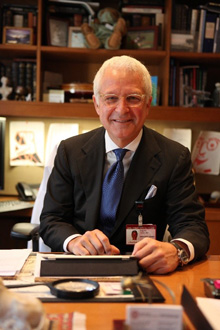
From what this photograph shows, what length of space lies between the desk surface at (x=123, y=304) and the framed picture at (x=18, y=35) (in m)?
2.13

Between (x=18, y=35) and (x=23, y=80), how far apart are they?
0.30m

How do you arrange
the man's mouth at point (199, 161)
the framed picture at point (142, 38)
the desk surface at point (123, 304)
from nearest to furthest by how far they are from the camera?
the desk surface at point (123, 304) → the framed picture at point (142, 38) → the man's mouth at point (199, 161)

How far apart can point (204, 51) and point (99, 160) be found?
1.61 m

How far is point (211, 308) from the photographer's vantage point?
1.09 meters

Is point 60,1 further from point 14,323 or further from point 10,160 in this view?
point 14,323

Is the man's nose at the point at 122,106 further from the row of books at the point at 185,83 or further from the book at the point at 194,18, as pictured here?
the book at the point at 194,18

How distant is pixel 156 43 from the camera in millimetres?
3098

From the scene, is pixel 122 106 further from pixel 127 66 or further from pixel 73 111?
pixel 73 111

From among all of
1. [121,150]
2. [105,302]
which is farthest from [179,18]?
[105,302]

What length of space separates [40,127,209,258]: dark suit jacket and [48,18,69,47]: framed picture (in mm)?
1371

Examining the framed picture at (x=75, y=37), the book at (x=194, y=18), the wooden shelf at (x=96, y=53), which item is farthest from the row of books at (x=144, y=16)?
the framed picture at (x=75, y=37)

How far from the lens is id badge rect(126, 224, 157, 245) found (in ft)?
5.58

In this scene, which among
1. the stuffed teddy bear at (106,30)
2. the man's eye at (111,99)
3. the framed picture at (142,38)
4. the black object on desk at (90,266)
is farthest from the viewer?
the framed picture at (142,38)

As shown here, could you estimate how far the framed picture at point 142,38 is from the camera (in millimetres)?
3100
